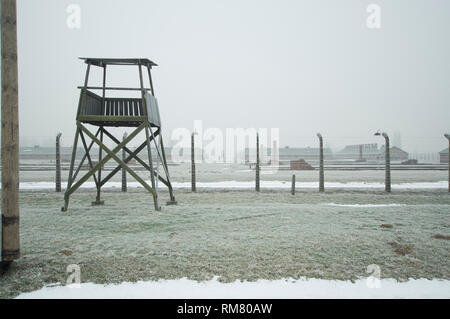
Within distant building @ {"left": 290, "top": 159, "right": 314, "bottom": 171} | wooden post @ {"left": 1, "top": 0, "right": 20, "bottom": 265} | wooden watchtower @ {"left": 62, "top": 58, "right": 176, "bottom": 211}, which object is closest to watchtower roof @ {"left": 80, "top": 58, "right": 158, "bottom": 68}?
wooden watchtower @ {"left": 62, "top": 58, "right": 176, "bottom": 211}

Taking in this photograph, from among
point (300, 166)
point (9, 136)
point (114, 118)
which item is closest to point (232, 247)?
point (9, 136)

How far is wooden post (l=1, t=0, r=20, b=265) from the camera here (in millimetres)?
3600

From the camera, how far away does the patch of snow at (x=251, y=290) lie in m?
3.14

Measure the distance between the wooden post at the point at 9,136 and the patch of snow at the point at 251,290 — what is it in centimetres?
94

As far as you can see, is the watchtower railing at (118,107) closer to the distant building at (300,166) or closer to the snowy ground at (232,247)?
the snowy ground at (232,247)

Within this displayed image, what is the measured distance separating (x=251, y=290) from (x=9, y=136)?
3.40m

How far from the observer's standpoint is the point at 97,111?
8203mm

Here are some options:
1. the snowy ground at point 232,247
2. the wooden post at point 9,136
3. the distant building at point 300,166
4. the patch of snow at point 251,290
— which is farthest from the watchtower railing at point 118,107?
the distant building at point 300,166

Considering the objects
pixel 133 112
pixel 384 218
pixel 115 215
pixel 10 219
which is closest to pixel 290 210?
pixel 384 218

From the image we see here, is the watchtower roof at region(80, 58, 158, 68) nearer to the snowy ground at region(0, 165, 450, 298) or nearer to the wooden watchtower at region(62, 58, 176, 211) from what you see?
the wooden watchtower at region(62, 58, 176, 211)

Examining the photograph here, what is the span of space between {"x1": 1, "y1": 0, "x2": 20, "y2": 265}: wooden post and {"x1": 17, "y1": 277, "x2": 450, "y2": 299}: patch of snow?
0.94m

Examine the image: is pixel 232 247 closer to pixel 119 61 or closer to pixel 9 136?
pixel 9 136
